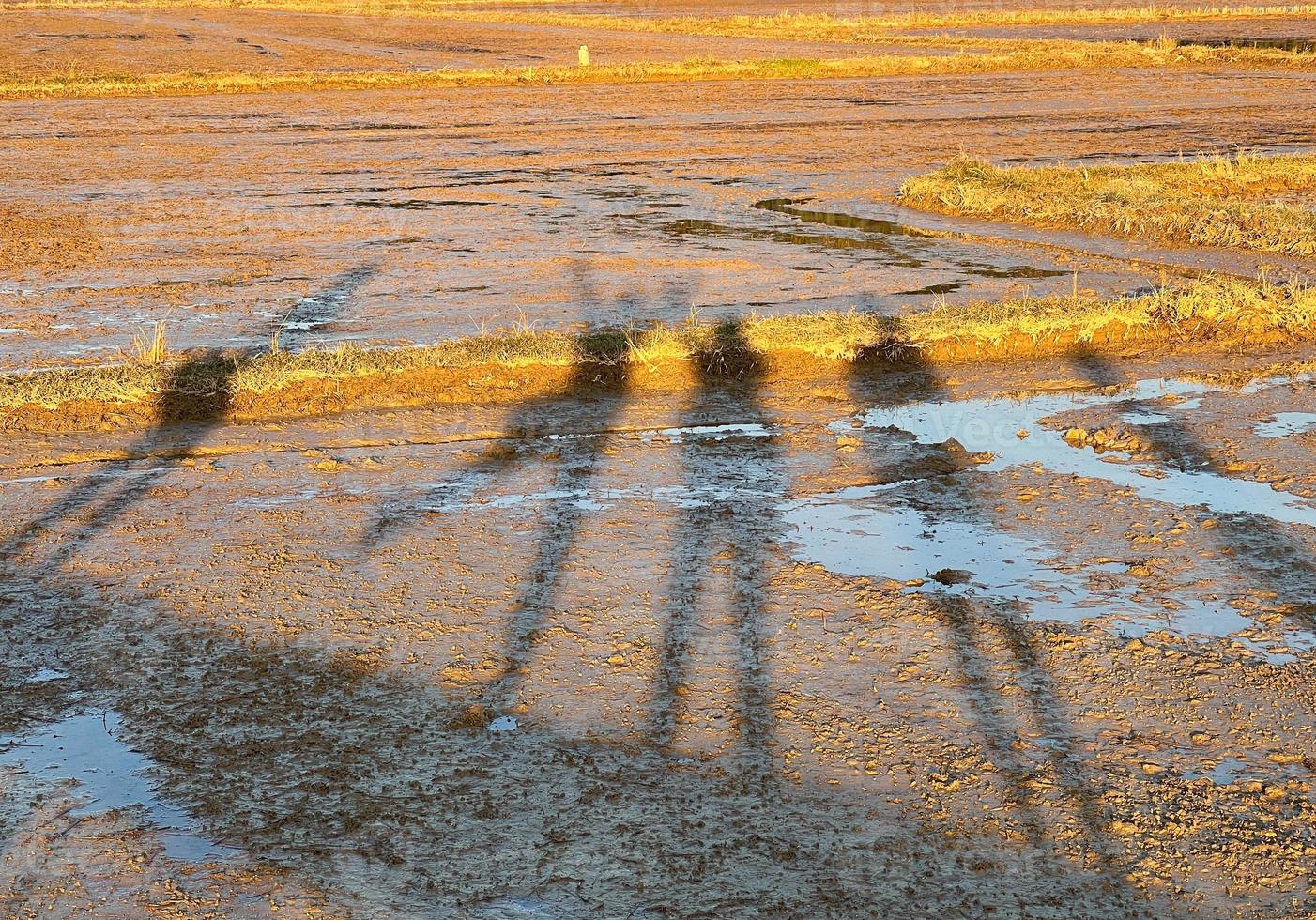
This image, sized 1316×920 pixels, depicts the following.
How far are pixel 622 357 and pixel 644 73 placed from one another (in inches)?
1107

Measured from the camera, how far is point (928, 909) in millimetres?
3619

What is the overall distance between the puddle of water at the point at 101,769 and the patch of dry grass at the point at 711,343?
4143mm

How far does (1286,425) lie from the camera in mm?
7586

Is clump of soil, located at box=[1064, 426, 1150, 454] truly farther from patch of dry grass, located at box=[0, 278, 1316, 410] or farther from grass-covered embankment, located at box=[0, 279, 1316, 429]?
patch of dry grass, located at box=[0, 278, 1316, 410]

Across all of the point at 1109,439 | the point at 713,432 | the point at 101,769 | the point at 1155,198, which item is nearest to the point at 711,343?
the point at 713,432

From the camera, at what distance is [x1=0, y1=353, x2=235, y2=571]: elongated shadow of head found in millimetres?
6340

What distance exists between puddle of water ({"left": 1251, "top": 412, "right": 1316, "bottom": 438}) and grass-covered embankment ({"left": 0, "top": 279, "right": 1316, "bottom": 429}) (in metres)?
1.70

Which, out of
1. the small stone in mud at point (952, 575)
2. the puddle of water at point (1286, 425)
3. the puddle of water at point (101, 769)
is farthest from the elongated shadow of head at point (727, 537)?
the puddle of water at point (1286, 425)

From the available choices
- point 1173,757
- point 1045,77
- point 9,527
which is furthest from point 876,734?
point 1045,77

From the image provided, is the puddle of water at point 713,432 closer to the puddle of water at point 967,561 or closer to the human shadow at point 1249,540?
the puddle of water at point 967,561

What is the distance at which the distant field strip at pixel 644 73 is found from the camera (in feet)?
112

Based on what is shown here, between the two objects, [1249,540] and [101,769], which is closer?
[101,769]

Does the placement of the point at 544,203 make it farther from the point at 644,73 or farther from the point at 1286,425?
the point at 644,73

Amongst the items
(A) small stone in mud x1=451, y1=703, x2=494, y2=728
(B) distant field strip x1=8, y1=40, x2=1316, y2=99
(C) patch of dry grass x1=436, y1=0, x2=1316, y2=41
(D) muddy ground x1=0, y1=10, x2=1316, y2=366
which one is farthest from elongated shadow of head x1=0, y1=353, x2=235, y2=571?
(C) patch of dry grass x1=436, y1=0, x2=1316, y2=41
